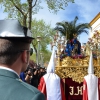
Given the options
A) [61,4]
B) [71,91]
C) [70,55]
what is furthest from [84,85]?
[61,4]

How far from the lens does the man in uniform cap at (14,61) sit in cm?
142

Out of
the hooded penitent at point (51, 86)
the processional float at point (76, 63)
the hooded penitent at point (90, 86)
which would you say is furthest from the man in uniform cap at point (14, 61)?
the processional float at point (76, 63)

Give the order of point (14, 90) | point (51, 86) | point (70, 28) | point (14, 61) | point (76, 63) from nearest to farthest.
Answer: point (14, 90)
point (14, 61)
point (51, 86)
point (76, 63)
point (70, 28)

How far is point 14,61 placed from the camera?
1.61 m

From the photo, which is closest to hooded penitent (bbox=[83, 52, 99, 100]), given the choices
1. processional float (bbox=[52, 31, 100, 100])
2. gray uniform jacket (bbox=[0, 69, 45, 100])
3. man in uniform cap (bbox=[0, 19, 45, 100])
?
processional float (bbox=[52, 31, 100, 100])

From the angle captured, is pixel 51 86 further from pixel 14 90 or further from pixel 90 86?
pixel 14 90

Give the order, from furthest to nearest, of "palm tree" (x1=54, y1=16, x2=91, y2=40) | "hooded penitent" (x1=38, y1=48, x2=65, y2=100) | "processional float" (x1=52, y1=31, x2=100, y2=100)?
"palm tree" (x1=54, y1=16, x2=91, y2=40)
"processional float" (x1=52, y1=31, x2=100, y2=100)
"hooded penitent" (x1=38, y1=48, x2=65, y2=100)

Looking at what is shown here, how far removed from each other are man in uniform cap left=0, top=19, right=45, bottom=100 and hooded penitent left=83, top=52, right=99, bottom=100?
6239 mm

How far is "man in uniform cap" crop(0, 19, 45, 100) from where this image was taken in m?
1.42

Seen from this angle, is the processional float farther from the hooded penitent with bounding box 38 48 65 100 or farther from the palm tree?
the palm tree

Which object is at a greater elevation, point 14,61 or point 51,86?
point 14,61

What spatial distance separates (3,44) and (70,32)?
13100mm

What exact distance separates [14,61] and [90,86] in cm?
642

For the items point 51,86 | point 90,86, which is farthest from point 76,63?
point 51,86
